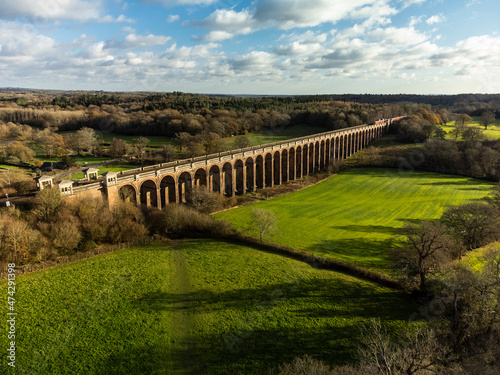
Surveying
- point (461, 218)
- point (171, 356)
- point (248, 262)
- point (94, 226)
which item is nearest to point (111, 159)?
point (94, 226)

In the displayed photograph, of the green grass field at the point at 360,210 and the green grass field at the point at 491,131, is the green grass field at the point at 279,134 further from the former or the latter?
the green grass field at the point at 491,131

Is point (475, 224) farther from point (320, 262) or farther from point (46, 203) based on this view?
point (46, 203)

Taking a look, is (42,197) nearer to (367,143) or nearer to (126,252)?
(126,252)

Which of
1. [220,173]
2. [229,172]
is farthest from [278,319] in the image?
[229,172]

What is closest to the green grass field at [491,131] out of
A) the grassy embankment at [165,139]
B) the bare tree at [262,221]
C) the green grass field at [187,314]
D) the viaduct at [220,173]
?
the viaduct at [220,173]

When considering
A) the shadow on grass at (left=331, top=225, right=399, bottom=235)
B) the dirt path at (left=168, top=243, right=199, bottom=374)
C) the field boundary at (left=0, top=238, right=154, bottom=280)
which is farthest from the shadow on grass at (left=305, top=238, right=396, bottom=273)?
the field boundary at (left=0, top=238, right=154, bottom=280)
